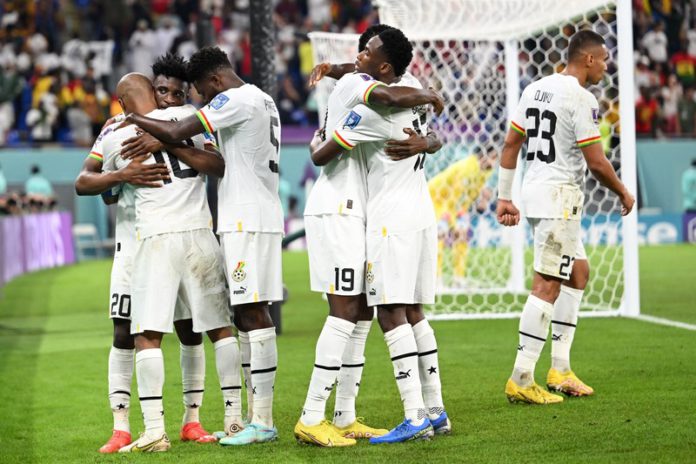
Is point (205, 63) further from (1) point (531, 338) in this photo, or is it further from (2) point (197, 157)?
(1) point (531, 338)

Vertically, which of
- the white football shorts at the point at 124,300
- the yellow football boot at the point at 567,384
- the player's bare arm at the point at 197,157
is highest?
the player's bare arm at the point at 197,157

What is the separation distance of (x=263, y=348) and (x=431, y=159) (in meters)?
8.65

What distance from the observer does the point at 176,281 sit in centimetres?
593

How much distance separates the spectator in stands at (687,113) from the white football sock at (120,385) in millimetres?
23223

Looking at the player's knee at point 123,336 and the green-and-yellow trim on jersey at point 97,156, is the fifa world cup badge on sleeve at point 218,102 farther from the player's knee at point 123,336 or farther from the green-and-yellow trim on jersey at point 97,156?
the player's knee at point 123,336

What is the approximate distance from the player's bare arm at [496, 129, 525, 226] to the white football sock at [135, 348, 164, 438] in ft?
7.88

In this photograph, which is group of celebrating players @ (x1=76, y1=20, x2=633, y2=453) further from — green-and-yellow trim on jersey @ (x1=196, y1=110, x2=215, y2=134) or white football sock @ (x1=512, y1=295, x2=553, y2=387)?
white football sock @ (x1=512, y1=295, x2=553, y2=387)

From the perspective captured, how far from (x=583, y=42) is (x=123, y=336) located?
327 cm

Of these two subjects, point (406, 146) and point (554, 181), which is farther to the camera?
point (554, 181)

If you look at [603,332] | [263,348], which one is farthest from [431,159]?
[263,348]

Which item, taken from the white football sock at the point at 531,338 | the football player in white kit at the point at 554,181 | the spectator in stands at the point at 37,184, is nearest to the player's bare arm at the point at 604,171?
the football player in white kit at the point at 554,181

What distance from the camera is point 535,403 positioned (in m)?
6.82

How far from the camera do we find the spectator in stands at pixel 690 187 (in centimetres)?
2661

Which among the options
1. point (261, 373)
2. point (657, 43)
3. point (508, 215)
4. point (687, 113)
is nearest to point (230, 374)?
point (261, 373)
